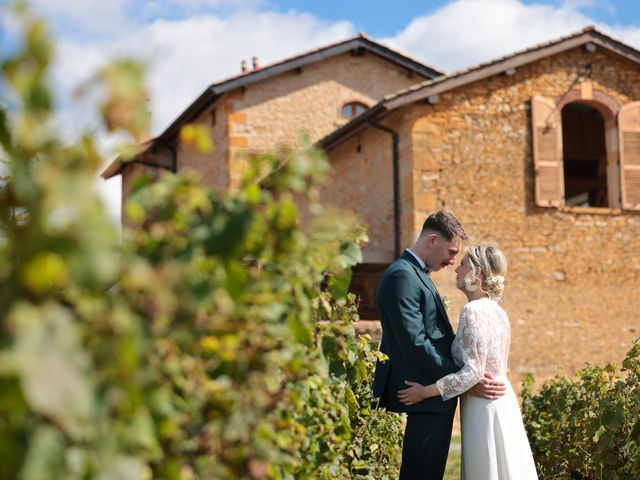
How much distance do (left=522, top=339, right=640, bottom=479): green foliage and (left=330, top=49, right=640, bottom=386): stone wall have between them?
169 inches

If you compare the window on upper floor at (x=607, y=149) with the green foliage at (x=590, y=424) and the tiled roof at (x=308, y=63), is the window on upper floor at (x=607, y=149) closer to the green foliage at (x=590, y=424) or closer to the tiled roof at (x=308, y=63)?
the tiled roof at (x=308, y=63)

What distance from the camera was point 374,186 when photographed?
12.9 meters

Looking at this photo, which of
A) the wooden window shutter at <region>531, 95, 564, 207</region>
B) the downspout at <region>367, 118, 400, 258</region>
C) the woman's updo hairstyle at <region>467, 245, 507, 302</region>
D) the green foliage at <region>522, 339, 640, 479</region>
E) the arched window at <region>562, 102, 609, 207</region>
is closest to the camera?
the woman's updo hairstyle at <region>467, 245, 507, 302</region>

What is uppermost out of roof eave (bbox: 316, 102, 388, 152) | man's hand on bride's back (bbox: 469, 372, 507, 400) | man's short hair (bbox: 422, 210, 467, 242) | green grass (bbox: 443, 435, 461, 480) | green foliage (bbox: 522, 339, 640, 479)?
roof eave (bbox: 316, 102, 388, 152)

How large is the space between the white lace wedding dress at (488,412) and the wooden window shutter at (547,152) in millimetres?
7744

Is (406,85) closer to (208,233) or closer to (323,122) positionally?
(323,122)

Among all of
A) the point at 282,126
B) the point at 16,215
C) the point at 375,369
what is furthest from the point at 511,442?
the point at 282,126

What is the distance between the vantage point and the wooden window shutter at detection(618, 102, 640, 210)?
1241 centimetres

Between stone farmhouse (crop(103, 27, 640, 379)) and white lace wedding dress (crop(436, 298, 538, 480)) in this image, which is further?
stone farmhouse (crop(103, 27, 640, 379))

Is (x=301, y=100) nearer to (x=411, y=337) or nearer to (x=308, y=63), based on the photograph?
(x=308, y=63)

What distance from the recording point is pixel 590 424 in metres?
5.52

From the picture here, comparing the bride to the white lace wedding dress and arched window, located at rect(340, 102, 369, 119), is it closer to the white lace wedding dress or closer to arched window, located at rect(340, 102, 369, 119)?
the white lace wedding dress

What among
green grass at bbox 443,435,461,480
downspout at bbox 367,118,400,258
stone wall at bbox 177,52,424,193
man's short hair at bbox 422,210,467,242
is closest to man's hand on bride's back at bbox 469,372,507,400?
man's short hair at bbox 422,210,467,242

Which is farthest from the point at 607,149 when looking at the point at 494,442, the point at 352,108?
the point at 494,442
